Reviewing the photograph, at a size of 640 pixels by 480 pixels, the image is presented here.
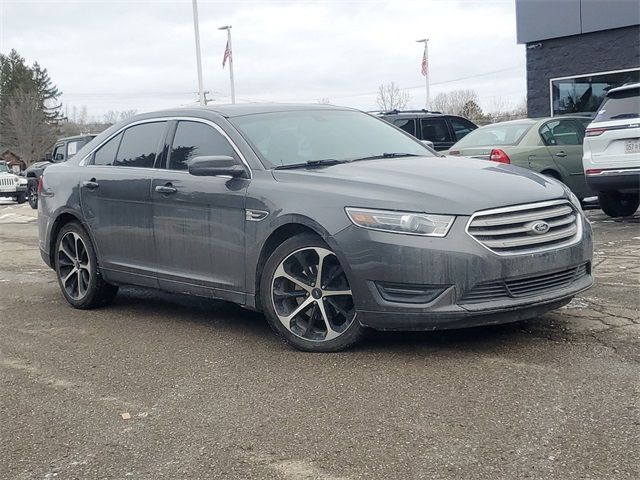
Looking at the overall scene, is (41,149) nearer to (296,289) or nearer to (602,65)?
(602,65)

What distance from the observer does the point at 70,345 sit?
17.7 feet

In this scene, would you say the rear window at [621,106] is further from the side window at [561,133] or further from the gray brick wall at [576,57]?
the gray brick wall at [576,57]

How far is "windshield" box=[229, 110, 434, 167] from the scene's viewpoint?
5.40 meters

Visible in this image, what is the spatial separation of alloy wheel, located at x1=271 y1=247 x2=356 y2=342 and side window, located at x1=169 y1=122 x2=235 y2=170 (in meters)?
1.11

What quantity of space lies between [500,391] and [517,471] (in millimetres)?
887

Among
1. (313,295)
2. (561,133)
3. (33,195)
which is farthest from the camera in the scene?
(33,195)

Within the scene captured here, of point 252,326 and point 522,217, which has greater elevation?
point 522,217

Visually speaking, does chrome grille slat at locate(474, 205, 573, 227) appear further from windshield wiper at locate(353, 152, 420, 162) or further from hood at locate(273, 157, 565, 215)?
windshield wiper at locate(353, 152, 420, 162)

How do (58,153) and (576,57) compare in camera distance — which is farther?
(58,153)

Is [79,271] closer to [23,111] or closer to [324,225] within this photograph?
[324,225]

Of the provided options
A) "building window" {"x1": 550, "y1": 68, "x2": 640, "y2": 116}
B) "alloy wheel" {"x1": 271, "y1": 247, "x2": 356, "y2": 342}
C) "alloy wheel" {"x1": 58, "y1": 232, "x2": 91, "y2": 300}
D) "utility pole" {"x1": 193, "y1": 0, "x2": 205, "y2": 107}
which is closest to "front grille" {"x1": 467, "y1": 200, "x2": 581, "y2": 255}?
"alloy wheel" {"x1": 271, "y1": 247, "x2": 356, "y2": 342}

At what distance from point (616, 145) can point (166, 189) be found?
20.5 ft

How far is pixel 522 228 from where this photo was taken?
448cm

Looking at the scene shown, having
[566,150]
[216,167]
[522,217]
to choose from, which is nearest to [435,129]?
[566,150]
